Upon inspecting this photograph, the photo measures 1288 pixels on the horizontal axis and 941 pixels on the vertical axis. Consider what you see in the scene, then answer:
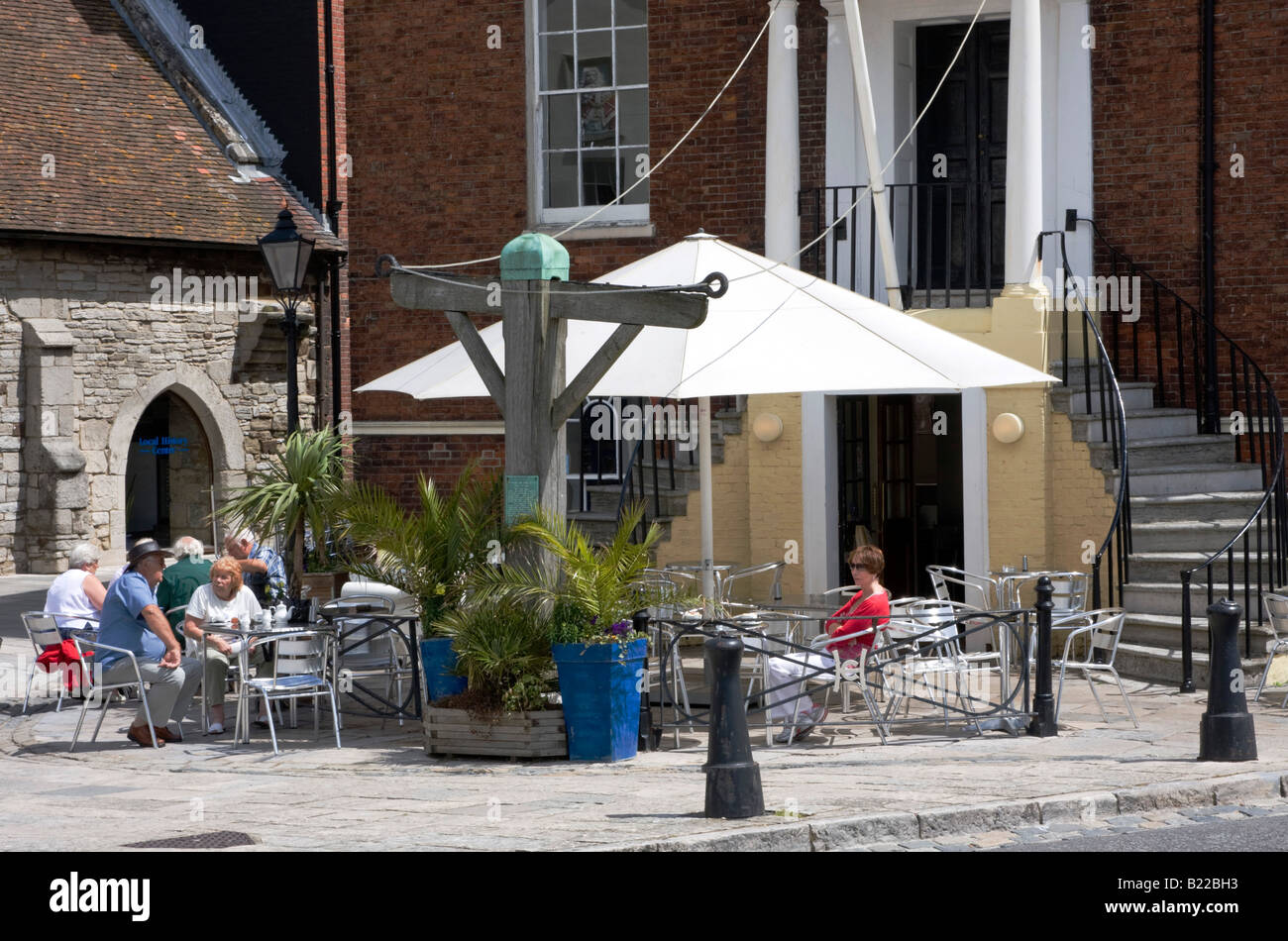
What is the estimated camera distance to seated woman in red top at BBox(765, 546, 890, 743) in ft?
30.1

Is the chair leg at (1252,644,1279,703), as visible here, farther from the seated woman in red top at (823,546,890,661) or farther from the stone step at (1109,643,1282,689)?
the seated woman in red top at (823,546,890,661)

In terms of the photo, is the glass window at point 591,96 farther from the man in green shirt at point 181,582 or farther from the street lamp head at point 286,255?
the man in green shirt at point 181,582

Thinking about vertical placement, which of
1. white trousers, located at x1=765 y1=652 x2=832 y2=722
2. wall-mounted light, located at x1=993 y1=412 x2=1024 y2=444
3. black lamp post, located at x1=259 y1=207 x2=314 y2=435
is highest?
black lamp post, located at x1=259 y1=207 x2=314 y2=435

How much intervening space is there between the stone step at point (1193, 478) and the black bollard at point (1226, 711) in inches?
169

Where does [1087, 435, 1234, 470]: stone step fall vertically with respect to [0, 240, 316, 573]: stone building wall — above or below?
below

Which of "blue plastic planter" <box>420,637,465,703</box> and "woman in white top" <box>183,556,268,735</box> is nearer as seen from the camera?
"blue plastic planter" <box>420,637,465,703</box>

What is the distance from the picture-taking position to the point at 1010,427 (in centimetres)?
1225

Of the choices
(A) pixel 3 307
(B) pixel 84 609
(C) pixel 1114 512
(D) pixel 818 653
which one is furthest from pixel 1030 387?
(A) pixel 3 307

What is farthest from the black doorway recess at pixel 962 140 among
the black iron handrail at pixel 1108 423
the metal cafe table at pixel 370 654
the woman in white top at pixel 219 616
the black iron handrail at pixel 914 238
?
the woman in white top at pixel 219 616

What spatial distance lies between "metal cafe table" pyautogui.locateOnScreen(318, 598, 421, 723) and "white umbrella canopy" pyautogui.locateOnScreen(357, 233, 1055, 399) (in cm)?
138

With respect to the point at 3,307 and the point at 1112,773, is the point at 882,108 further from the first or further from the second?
the point at 3,307

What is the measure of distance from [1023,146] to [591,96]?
4971mm

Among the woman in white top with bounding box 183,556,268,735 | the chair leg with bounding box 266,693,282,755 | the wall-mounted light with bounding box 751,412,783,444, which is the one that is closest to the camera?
the chair leg with bounding box 266,693,282,755

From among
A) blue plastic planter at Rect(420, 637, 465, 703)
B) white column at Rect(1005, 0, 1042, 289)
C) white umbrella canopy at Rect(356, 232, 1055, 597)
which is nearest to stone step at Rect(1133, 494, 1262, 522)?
white column at Rect(1005, 0, 1042, 289)
